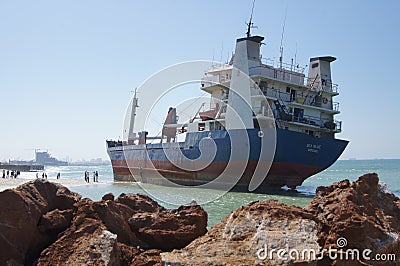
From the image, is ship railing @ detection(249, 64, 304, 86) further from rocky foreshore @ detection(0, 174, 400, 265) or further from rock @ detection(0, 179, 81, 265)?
rock @ detection(0, 179, 81, 265)

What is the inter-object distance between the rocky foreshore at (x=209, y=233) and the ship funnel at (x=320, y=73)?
1038 inches

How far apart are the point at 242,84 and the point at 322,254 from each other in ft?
77.8

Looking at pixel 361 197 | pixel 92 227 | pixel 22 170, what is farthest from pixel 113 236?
pixel 22 170

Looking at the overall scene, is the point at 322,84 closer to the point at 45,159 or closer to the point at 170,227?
the point at 170,227

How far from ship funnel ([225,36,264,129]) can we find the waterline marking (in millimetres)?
21589

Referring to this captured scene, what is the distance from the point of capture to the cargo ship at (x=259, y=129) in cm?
2484

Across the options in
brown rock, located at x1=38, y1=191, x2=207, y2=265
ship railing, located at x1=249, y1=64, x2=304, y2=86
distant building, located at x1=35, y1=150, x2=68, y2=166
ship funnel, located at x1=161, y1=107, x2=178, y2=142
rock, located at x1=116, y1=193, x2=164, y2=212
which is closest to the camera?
brown rock, located at x1=38, y1=191, x2=207, y2=265

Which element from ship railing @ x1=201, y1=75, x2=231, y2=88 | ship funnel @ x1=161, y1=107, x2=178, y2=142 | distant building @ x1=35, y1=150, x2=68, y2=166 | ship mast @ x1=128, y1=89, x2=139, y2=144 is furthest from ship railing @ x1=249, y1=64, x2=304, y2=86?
distant building @ x1=35, y1=150, x2=68, y2=166

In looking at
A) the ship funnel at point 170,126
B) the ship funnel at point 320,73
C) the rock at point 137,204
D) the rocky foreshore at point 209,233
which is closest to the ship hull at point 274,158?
the ship funnel at point 320,73

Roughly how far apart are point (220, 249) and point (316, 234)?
2.82 ft

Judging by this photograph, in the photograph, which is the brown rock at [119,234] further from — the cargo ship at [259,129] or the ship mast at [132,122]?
the ship mast at [132,122]

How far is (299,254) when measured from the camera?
3.37 m

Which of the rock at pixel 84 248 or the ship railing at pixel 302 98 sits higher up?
the ship railing at pixel 302 98

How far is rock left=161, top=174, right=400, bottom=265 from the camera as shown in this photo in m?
3.47
